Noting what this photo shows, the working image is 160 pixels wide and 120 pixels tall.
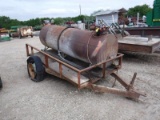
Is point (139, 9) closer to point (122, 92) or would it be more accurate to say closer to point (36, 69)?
point (36, 69)

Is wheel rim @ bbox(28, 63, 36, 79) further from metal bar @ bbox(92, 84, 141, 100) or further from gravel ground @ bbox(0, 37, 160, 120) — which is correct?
metal bar @ bbox(92, 84, 141, 100)

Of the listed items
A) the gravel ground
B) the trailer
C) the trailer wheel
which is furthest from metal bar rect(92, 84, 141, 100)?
the trailer wheel

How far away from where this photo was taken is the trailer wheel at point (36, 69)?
4453 mm

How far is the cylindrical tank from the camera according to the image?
3.72 metres

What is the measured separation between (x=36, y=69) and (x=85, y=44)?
155cm

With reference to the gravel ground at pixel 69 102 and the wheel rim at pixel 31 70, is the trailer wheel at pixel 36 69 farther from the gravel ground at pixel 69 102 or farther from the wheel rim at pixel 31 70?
the gravel ground at pixel 69 102

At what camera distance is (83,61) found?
4.37 m

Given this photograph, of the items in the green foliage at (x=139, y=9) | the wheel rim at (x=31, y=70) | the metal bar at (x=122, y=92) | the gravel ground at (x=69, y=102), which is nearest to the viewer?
the gravel ground at (x=69, y=102)

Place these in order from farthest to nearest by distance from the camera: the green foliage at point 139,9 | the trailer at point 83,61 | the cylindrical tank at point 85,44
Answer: the green foliage at point 139,9, the cylindrical tank at point 85,44, the trailer at point 83,61

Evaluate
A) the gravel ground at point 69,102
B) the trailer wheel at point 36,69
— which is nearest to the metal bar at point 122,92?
the gravel ground at point 69,102

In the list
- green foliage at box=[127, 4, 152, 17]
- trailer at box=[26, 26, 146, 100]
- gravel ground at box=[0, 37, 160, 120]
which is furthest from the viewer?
green foliage at box=[127, 4, 152, 17]

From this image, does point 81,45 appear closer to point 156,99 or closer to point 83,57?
point 83,57

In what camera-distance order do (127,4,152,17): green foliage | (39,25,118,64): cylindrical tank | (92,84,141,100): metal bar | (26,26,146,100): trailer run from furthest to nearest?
(127,4,152,17): green foliage, (39,25,118,64): cylindrical tank, (26,26,146,100): trailer, (92,84,141,100): metal bar

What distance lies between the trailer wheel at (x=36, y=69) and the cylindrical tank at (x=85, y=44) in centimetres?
72
